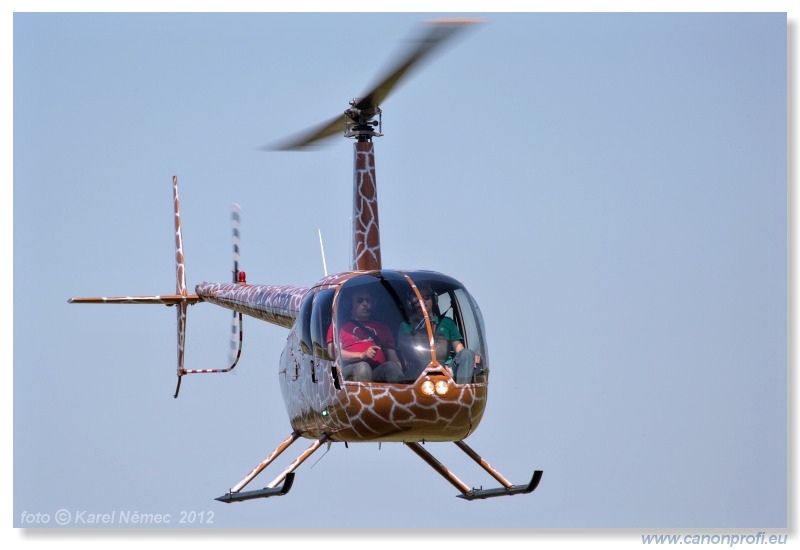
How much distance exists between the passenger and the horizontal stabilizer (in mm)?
11611

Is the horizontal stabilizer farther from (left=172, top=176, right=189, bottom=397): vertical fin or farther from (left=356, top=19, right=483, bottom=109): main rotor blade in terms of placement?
(left=356, top=19, right=483, bottom=109): main rotor blade

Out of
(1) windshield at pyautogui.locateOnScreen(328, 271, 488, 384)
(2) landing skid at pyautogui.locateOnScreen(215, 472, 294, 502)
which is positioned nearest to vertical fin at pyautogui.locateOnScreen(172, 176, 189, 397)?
(2) landing skid at pyautogui.locateOnScreen(215, 472, 294, 502)

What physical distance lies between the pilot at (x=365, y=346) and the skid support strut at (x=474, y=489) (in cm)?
321

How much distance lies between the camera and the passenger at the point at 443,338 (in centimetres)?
2533

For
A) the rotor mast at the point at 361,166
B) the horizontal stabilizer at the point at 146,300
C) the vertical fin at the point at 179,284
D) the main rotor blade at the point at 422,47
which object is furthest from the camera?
the vertical fin at the point at 179,284

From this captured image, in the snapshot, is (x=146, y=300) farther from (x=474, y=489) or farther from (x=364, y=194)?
(x=474, y=489)

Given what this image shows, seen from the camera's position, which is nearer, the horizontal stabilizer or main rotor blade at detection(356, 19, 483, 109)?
main rotor blade at detection(356, 19, 483, 109)

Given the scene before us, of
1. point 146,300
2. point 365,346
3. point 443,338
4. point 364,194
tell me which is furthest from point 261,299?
point 443,338

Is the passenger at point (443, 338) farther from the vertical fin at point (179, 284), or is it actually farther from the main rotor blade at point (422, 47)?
the vertical fin at point (179, 284)

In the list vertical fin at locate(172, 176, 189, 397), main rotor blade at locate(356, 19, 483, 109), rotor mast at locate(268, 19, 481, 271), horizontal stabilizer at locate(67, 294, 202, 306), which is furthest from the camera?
vertical fin at locate(172, 176, 189, 397)

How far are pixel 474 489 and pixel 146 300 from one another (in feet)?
36.2

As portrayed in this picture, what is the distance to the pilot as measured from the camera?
2527 cm

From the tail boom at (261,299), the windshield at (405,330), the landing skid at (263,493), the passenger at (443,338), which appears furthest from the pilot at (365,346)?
the tail boom at (261,299)

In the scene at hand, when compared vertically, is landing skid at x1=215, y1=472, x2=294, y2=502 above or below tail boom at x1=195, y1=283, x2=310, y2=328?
below
